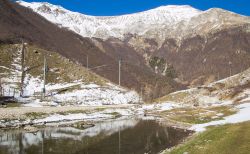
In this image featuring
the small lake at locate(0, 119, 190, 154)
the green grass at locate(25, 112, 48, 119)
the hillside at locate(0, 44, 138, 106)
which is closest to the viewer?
the small lake at locate(0, 119, 190, 154)

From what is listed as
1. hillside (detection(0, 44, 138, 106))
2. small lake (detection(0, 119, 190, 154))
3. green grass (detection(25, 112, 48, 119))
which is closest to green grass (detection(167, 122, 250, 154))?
small lake (detection(0, 119, 190, 154))

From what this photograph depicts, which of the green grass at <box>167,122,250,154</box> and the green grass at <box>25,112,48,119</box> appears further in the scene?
the green grass at <box>25,112,48,119</box>

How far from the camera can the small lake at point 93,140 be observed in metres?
58.8

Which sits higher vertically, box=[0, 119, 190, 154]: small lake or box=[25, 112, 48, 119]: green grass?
box=[25, 112, 48, 119]: green grass

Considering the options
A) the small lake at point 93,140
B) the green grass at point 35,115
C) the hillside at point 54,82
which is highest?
the hillside at point 54,82

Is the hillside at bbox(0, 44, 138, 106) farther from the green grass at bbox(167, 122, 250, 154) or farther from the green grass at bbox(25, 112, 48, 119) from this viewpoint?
the green grass at bbox(167, 122, 250, 154)

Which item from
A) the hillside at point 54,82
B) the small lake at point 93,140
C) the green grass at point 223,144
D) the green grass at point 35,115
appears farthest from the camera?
the hillside at point 54,82

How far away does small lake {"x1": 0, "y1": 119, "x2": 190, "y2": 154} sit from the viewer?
58.8 meters

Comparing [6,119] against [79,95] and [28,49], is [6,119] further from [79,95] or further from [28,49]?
[28,49]

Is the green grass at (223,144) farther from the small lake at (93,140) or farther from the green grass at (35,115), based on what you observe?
the green grass at (35,115)

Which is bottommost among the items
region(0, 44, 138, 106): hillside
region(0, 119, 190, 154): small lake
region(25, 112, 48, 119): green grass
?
region(0, 119, 190, 154): small lake

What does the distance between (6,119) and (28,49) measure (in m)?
101

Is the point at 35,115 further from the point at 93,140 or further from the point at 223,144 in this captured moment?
the point at 223,144

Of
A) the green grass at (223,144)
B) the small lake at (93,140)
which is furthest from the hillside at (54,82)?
the green grass at (223,144)
